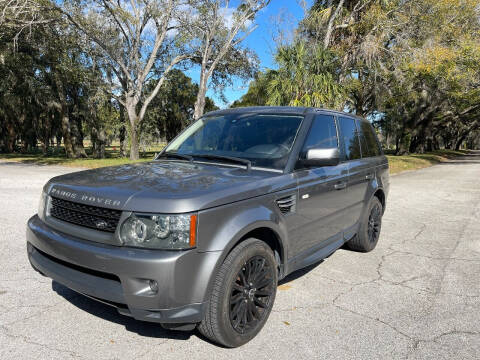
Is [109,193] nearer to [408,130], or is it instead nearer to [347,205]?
[347,205]

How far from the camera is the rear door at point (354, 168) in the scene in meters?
4.39

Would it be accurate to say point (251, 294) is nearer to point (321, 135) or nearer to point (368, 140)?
point (321, 135)

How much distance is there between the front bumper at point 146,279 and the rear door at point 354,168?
2492 millimetres

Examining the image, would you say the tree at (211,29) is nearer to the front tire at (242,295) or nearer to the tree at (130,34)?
the tree at (130,34)

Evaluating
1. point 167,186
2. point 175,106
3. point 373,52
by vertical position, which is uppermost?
point 373,52

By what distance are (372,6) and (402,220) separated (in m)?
13.8

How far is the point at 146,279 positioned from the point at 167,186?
0.67 meters

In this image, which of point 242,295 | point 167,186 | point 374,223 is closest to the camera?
point 167,186

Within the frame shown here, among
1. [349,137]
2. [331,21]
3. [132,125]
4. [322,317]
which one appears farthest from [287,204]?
[132,125]

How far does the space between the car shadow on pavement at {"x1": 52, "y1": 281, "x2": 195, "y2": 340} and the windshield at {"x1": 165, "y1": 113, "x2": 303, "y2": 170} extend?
162 cm

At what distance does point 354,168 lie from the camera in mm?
4473

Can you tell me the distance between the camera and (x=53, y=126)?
37.1 m

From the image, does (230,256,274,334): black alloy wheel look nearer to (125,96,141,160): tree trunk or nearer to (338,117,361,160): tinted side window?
(338,117,361,160): tinted side window

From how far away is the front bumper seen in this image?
2281 millimetres
